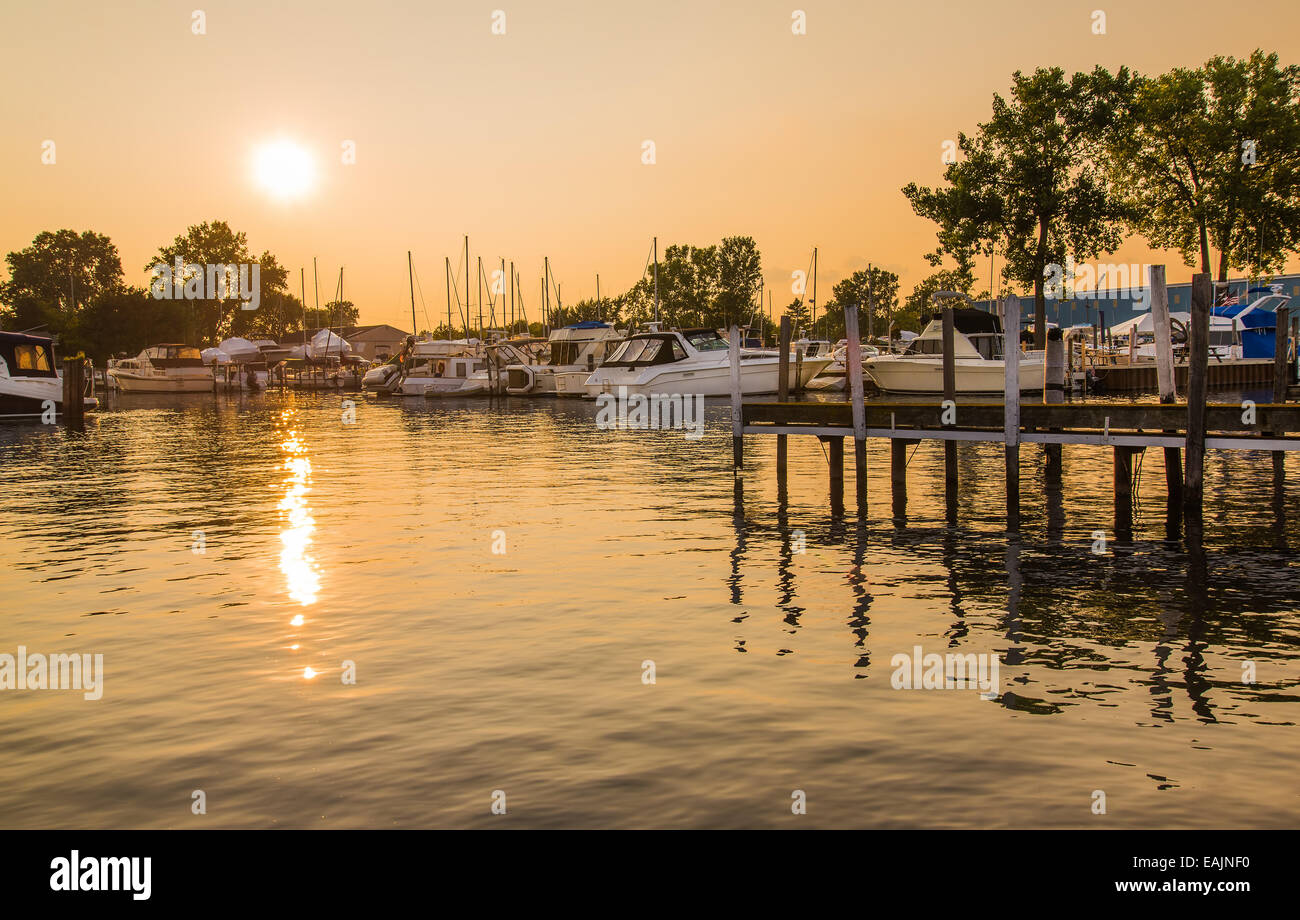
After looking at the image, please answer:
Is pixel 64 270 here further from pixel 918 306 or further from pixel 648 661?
pixel 648 661

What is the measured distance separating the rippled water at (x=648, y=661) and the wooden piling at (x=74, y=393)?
23.6m

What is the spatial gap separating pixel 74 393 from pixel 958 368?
33663 millimetres

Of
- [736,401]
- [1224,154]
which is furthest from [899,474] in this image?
[1224,154]

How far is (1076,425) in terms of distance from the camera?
54.5ft

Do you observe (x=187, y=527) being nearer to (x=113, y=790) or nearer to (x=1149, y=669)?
(x=113, y=790)

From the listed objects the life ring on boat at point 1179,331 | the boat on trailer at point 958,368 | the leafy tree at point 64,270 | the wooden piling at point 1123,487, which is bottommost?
the wooden piling at point 1123,487

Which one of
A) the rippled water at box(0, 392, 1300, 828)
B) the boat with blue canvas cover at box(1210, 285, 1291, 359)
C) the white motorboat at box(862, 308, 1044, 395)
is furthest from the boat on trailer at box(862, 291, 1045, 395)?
the rippled water at box(0, 392, 1300, 828)

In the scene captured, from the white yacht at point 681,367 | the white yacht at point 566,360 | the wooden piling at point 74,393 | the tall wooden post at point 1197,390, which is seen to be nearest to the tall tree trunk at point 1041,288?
the white yacht at point 681,367

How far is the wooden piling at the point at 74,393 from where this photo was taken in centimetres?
4206

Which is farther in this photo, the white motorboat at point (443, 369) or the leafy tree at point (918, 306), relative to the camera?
the leafy tree at point (918, 306)

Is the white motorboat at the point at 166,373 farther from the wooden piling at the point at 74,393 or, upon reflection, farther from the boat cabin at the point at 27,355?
the wooden piling at the point at 74,393

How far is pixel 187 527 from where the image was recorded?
719 inches
